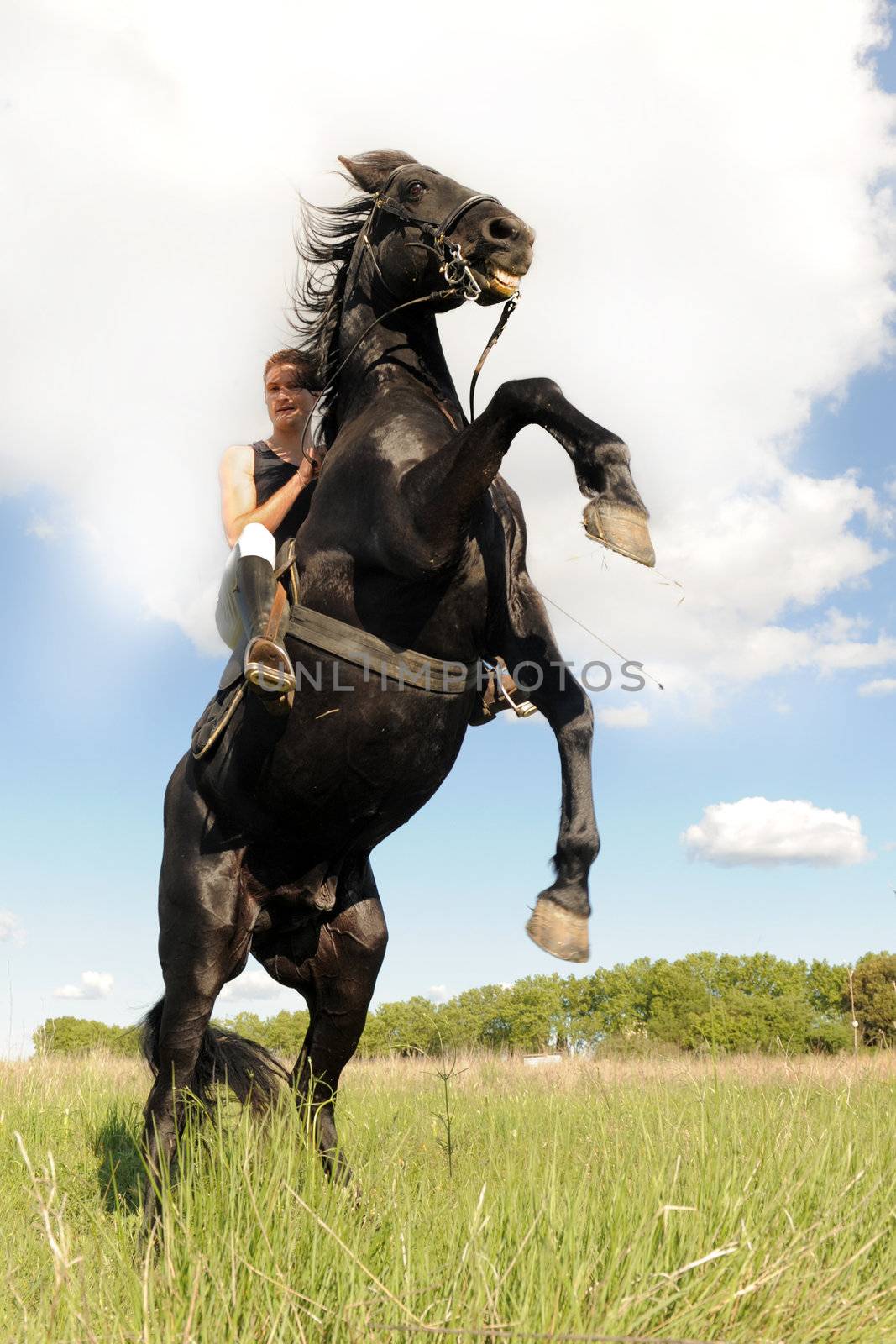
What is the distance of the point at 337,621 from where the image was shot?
3.63 metres

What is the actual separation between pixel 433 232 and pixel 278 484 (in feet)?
3.92

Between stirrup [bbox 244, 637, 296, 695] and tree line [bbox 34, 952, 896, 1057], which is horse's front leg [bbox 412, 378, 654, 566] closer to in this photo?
stirrup [bbox 244, 637, 296, 695]

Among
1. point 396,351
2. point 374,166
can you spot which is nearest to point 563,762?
point 396,351

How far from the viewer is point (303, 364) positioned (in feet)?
14.2

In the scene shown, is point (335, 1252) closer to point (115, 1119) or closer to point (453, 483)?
point (453, 483)

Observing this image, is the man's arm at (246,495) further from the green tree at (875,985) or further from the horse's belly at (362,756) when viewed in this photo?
the green tree at (875,985)

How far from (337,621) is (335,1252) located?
1.87 m

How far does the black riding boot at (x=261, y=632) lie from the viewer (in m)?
3.48

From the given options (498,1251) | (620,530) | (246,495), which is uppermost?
(246,495)

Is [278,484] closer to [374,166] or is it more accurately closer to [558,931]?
[374,166]

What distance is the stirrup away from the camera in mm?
3473

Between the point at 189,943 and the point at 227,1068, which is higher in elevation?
the point at 189,943

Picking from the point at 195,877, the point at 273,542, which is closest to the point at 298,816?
the point at 195,877

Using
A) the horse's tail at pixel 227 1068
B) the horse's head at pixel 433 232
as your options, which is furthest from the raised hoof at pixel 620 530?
the horse's tail at pixel 227 1068
